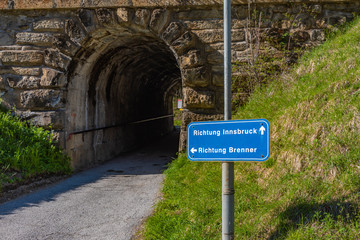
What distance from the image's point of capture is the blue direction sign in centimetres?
206

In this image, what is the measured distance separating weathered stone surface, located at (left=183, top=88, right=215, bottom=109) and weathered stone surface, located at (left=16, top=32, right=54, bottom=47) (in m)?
2.80

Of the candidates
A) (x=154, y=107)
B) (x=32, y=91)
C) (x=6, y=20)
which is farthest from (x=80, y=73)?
(x=154, y=107)

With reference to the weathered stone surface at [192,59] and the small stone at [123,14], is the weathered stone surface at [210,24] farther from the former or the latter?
the small stone at [123,14]

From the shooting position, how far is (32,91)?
5.98 m

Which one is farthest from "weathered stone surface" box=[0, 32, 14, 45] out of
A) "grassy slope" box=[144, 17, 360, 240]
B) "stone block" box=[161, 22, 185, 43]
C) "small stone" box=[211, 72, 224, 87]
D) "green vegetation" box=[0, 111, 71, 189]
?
"grassy slope" box=[144, 17, 360, 240]

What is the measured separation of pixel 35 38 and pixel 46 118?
154 centimetres

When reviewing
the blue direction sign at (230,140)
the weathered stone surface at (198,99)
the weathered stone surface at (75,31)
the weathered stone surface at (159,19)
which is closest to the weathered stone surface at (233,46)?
the weathered stone surface at (198,99)

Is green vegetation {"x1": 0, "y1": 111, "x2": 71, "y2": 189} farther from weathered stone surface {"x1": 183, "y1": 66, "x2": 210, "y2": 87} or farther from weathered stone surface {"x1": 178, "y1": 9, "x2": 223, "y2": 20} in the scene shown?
weathered stone surface {"x1": 178, "y1": 9, "x2": 223, "y2": 20}

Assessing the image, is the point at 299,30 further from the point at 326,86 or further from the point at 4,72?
the point at 4,72

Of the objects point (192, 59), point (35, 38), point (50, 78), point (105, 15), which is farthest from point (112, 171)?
point (105, 15)

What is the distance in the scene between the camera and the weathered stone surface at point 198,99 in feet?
18.4

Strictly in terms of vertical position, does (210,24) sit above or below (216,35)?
above

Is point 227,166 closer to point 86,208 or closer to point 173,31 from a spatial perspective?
point 86,208

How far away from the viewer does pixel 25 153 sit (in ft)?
17.8
